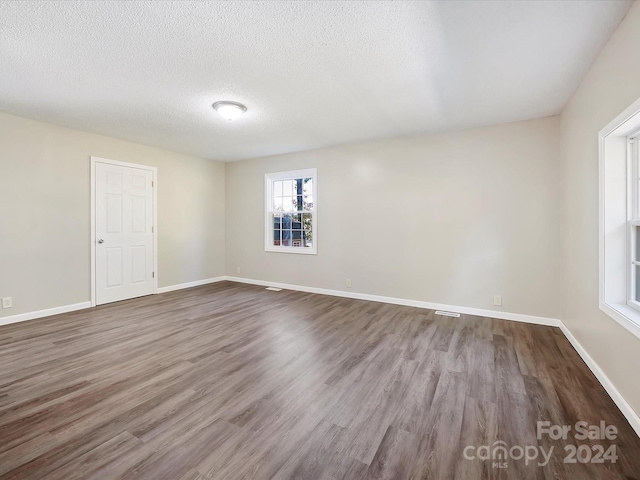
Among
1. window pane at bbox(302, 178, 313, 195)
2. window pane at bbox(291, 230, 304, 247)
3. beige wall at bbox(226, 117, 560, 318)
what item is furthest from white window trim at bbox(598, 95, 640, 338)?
window pane at bbox(291, 230, 304, 247)

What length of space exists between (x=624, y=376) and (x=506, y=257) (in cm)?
205

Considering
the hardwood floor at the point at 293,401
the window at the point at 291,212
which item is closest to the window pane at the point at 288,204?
the window at the point at 291,212

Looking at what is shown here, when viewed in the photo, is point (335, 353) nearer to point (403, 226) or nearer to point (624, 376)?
point (624, 376)

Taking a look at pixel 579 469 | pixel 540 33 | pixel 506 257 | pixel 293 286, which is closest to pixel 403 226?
pixel 506 257

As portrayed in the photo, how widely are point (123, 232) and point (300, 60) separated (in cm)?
402

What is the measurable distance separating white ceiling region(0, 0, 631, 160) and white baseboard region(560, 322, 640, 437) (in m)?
2.45

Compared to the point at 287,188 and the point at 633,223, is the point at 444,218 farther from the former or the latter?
the point at 287,188

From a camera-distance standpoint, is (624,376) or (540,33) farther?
(540,33)

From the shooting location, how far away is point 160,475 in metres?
1.40

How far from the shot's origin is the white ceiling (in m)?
1.86

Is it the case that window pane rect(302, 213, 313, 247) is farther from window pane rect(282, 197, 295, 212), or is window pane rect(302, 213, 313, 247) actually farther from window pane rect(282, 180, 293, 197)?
window pane rect(282, 180, 293, 197)

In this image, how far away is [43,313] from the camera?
386 centimetres

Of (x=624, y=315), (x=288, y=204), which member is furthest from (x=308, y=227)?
(x=624, y=315)

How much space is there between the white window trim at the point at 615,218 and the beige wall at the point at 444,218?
144 centimetres
